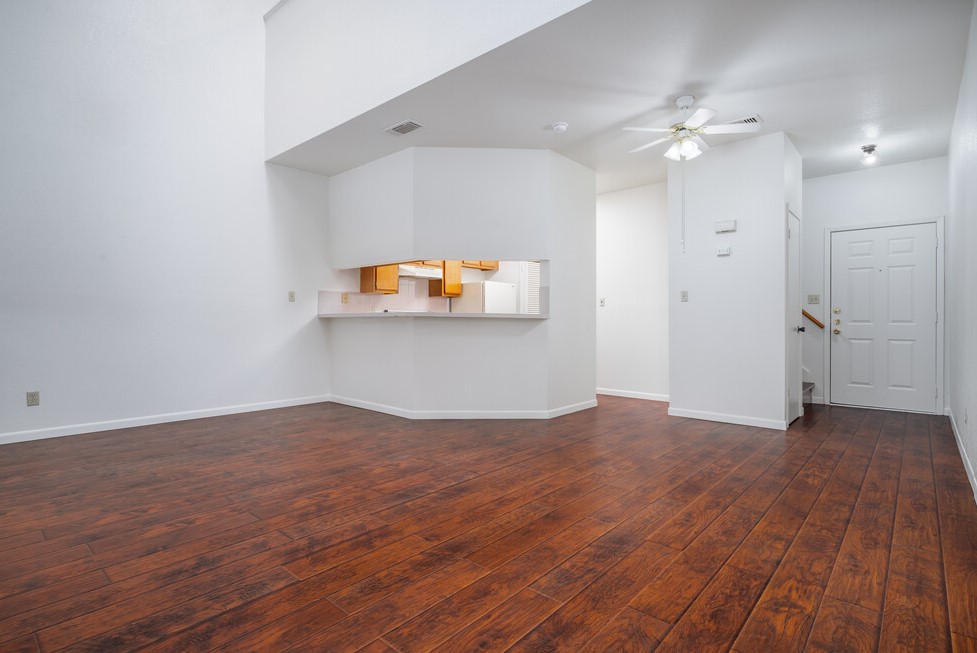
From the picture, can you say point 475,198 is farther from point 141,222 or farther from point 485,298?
point 141,222

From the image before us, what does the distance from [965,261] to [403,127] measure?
4293mm

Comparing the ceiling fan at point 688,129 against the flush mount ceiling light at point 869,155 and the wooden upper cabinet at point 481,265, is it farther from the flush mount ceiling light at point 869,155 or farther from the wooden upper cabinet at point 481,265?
the wooden upper cabinet at point 481,265

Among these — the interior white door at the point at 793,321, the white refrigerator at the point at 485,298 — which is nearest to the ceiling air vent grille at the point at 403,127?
the white refrigerator at the point at 485,298

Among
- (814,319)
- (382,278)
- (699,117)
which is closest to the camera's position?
(699,117)

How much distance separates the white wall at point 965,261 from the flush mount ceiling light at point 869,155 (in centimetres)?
57

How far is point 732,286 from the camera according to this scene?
4531mm

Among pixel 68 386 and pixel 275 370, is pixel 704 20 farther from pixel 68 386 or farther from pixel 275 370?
pixel 68 386

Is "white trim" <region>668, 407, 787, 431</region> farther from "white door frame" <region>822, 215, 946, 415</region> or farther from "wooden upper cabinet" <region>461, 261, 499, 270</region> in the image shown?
"wooden upper cabinet" <region>461, 261, 499, 270</region>

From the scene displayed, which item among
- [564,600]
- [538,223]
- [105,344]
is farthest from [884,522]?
[105,344]

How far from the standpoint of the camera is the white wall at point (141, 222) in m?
3.89

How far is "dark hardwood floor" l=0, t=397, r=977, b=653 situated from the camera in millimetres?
1510

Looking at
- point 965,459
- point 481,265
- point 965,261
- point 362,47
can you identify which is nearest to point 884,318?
point 965,261

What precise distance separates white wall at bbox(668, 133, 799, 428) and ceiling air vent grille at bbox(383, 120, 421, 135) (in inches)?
103

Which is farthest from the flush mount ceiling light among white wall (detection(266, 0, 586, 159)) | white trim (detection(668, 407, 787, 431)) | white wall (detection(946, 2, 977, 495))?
white wall (detection(266, 0, 586, 159))
